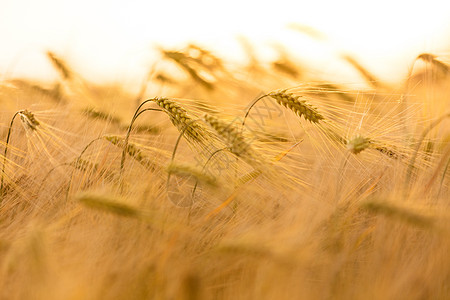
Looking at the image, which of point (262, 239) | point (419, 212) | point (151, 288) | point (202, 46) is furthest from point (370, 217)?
point (202, 46)

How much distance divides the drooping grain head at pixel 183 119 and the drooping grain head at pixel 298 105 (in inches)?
7.9

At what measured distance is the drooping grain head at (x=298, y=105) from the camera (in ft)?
3.93

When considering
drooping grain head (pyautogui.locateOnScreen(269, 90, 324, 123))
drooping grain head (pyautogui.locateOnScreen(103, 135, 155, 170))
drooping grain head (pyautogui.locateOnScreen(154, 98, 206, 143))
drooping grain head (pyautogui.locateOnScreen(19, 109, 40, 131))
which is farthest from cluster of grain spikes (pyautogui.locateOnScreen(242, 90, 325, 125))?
drooping grain head (pyautogui.locateOnScreen(19, 109, 40, 131))

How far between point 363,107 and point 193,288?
88 centimetres

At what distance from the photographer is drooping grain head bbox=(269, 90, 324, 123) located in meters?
1.20

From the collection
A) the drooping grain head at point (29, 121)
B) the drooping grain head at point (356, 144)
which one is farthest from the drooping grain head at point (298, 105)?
the drooping grain head at point (29, 121)

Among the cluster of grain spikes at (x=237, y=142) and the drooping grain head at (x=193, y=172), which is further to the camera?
the cluster of grain spikes at (x=237, y=142)

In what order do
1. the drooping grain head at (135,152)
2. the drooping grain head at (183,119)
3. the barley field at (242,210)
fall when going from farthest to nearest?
1. the drooping grain head at (135,152)
2. the drooping grain head at (183,119)
3. the barley field at (242,210)

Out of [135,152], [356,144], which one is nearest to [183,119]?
[135,152]

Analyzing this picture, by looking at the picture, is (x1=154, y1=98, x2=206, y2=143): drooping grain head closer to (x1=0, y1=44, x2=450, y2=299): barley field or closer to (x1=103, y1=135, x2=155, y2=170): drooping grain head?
(x1=0, y1=44, x2=450, y2=299): barley field

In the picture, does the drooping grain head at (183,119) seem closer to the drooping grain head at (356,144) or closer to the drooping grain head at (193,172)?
the drooping grain head at (193,172)

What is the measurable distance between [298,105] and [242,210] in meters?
0.30

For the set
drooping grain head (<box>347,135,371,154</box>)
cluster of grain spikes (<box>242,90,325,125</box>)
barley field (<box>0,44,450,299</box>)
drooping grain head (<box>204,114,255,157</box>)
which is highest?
cluster of grain spikes (<box>242,90,325,125</box>)

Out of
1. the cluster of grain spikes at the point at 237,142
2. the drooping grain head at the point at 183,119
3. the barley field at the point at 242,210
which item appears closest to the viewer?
the barley field at the point at 242,210
